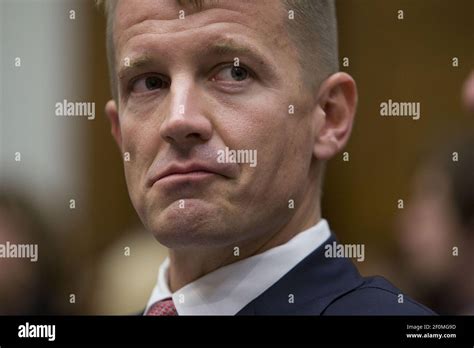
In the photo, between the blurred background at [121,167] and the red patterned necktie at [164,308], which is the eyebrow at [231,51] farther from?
the red patterned necktie at [164,308]

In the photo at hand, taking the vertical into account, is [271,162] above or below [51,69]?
below

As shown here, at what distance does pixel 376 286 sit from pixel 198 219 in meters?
0.35

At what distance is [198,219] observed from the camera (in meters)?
1.48

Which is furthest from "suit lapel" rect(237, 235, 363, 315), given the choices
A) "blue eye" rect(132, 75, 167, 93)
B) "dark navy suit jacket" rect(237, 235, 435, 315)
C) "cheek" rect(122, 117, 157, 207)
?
"blue eye" rect(132, 75, 167, 93)

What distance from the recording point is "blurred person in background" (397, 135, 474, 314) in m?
1.71

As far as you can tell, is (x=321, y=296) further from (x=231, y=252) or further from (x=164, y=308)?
(x=164, y=308)

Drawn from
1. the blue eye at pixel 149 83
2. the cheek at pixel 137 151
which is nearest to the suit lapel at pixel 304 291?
the cheek at pixel 137 151

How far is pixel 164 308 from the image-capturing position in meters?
1.64

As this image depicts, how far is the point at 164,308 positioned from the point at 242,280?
0.58 ft

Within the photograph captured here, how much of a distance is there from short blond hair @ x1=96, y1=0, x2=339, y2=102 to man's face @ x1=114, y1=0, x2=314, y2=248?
2 centimetres

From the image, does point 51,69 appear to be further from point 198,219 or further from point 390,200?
point 390,200

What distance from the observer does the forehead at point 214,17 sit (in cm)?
150

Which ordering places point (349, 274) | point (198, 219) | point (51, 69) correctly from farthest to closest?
point (51, 69), point (349, 274), point (198, 219)
